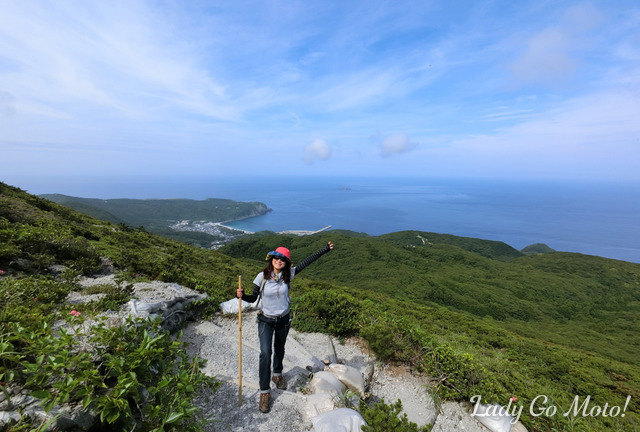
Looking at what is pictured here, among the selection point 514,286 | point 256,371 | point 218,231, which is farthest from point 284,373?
point 218,231

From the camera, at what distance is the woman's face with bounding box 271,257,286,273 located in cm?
491

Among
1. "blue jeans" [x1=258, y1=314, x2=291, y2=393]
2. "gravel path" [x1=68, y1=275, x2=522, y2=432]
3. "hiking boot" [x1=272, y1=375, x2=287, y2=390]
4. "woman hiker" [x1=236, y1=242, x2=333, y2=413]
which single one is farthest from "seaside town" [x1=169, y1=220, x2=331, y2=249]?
"woman hiker" [x1=236, y1=242, x2=333, y2=413]

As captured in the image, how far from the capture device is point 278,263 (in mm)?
4910

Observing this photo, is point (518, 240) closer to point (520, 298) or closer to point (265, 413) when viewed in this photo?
point (520, 298)

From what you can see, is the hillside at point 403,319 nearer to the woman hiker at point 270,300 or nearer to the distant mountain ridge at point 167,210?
the woman hiker at point 270,300

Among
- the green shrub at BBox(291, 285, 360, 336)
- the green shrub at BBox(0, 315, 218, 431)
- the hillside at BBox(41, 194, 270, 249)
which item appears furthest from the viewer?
the hillside at BBox(41, 194, 270, 249)

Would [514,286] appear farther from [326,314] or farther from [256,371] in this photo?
[256,371]

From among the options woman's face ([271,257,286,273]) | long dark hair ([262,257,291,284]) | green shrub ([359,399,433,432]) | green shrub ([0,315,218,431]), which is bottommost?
green shrub ([359,399,433,432])

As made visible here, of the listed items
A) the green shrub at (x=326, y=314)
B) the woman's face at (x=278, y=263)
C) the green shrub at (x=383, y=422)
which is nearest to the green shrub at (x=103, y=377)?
the woman's face at (x=278, y=263)

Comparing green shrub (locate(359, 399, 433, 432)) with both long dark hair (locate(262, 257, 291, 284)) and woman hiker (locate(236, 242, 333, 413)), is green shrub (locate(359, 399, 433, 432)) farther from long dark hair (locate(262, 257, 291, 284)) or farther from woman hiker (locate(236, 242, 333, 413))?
long dark hair (locate(262, 257, 291, 284))

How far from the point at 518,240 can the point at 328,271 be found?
141690 millimetres

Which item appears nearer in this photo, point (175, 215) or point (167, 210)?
point (175, 215)

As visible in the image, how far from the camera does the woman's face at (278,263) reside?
4.91 m

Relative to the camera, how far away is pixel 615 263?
5784cm
